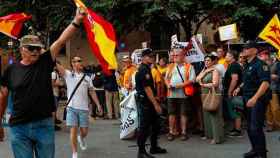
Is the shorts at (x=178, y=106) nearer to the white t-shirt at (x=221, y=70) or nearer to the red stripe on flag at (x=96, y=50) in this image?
the white t-shirt at (x=221, y=70)

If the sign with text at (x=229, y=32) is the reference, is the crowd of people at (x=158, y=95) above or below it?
below

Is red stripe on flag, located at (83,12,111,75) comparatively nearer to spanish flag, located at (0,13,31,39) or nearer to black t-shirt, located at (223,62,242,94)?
black t-shirt, located at (223,62,242,94)

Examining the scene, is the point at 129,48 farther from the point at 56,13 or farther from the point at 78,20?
the point at 78,20

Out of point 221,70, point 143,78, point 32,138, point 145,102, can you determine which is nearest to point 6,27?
point 143,78

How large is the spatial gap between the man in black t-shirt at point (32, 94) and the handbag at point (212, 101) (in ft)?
15.8

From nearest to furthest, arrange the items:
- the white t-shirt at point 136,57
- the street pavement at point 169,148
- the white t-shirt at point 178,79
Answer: the street pavement at point 169,148 < the white t-shirt at point 178,79 < the white t-shirt at point 136,57

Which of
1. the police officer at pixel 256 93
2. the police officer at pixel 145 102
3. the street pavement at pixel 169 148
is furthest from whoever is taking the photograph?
the street pavement at pixel 169 148

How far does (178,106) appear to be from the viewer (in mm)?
9984

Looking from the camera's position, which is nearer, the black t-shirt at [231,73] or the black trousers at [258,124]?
the black trousers at [258,124]

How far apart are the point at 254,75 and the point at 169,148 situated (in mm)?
2342

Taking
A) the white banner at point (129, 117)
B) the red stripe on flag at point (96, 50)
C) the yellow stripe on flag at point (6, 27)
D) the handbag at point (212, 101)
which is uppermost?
the yellow stripe on flag at point (6, 27)

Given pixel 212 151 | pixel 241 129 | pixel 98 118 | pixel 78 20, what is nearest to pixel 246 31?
Result: pixel 98 118

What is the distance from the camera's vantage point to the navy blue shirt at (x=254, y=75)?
7.33 metres

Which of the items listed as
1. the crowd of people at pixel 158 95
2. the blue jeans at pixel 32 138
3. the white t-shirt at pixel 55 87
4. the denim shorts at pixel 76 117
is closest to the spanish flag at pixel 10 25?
the white t-shirt at pixel 55 87
